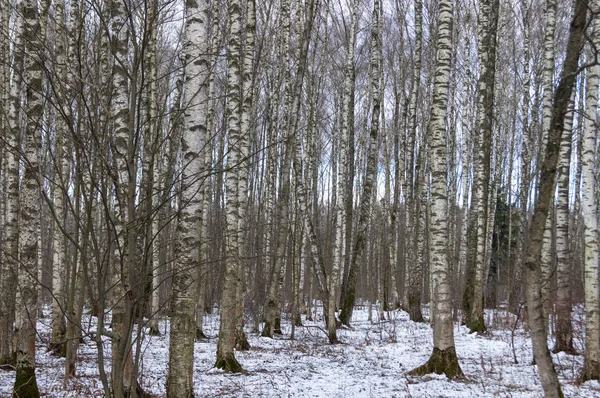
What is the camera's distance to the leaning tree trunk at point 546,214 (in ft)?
12.0

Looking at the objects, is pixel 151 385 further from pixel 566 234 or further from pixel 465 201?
pixel 465 201

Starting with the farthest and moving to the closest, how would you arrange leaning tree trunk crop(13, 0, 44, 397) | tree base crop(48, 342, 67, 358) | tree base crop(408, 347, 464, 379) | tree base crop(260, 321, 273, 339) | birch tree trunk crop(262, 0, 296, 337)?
1. tree base crop(260, 321, 273, 339)
2. birch tree trunk crop(262, 0, 296, 337)
3. tree base crop(48, 342, 67, 358)
4. tree base crop(408, 347, 464, 379)
5. leaning tree trunk crop(13, 0, 44, 397)

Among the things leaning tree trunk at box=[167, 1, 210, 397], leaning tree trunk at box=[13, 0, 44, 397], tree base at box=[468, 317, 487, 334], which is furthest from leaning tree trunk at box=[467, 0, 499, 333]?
leaning tree trunk at box=[13, 0, 44, 397]

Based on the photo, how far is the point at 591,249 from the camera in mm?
7016

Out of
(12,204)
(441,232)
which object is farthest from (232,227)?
(441,232)

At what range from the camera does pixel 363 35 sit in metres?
21.7

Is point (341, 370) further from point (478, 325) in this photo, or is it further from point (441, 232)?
point (478, 325)

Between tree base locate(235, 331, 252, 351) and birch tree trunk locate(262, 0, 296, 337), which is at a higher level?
birch tree trunk locate(262, 0, 296, 337)

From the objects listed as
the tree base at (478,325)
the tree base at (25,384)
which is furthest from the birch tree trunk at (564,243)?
the tree base at (25,384)

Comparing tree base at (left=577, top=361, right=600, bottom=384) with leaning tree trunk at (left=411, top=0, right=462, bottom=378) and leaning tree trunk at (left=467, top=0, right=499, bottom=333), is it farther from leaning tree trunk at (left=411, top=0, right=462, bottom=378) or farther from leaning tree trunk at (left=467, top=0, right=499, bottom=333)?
leaning tree trunk at (left=467, top=0, right=499, bottom=333)

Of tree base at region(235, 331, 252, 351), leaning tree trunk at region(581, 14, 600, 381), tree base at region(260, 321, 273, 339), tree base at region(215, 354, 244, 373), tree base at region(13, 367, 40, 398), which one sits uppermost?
leaning tree trunk at region(581, 14, 600, 381)

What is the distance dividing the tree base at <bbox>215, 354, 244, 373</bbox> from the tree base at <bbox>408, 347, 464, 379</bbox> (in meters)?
2.62

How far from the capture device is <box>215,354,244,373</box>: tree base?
7468 millimetres

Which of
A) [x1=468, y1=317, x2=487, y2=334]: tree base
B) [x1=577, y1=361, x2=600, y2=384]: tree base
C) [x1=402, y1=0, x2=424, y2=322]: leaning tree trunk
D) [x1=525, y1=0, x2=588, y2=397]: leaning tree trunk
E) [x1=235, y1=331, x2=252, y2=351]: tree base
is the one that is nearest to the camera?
[x1=525, y1=0, x2=588, y2=397]: leaning tree trunk
